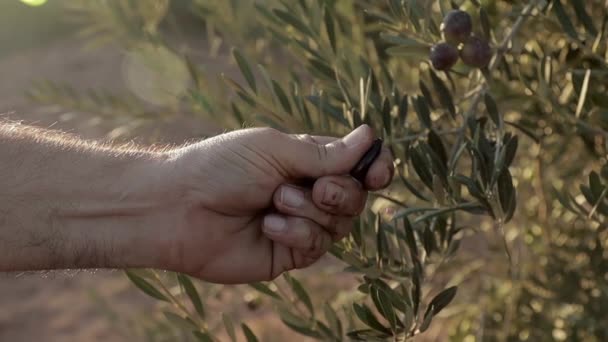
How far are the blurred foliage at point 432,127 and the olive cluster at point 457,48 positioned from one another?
0.03m

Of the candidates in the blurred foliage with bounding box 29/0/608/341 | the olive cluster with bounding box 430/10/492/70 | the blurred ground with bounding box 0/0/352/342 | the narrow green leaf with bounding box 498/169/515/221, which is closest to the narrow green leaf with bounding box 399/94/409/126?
the blurred foliage with bounding box 29/0/608/341

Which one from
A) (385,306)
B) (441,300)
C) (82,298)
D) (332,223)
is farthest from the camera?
(82,298)

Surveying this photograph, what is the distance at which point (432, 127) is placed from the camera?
44.0 inches

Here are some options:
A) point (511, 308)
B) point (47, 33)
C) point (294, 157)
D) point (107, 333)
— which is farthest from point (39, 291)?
point (47, 33)

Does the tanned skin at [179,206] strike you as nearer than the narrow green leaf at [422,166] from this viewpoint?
No

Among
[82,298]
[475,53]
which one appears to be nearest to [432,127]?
[475,53]

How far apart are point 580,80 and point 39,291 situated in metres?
4.26

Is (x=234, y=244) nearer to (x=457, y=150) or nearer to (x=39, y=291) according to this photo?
(x=457, y=150)

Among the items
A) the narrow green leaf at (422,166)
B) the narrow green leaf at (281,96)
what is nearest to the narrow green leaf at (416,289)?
the narrow green leaf at (422,166)

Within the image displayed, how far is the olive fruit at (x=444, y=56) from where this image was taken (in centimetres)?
103

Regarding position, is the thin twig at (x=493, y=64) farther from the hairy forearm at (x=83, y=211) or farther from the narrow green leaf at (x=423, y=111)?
the hairy forearm at (x=83, y=211)

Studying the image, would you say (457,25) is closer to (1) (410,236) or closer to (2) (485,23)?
(2) (485,23)

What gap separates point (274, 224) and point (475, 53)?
37cm

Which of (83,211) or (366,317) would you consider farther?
(83,211)
